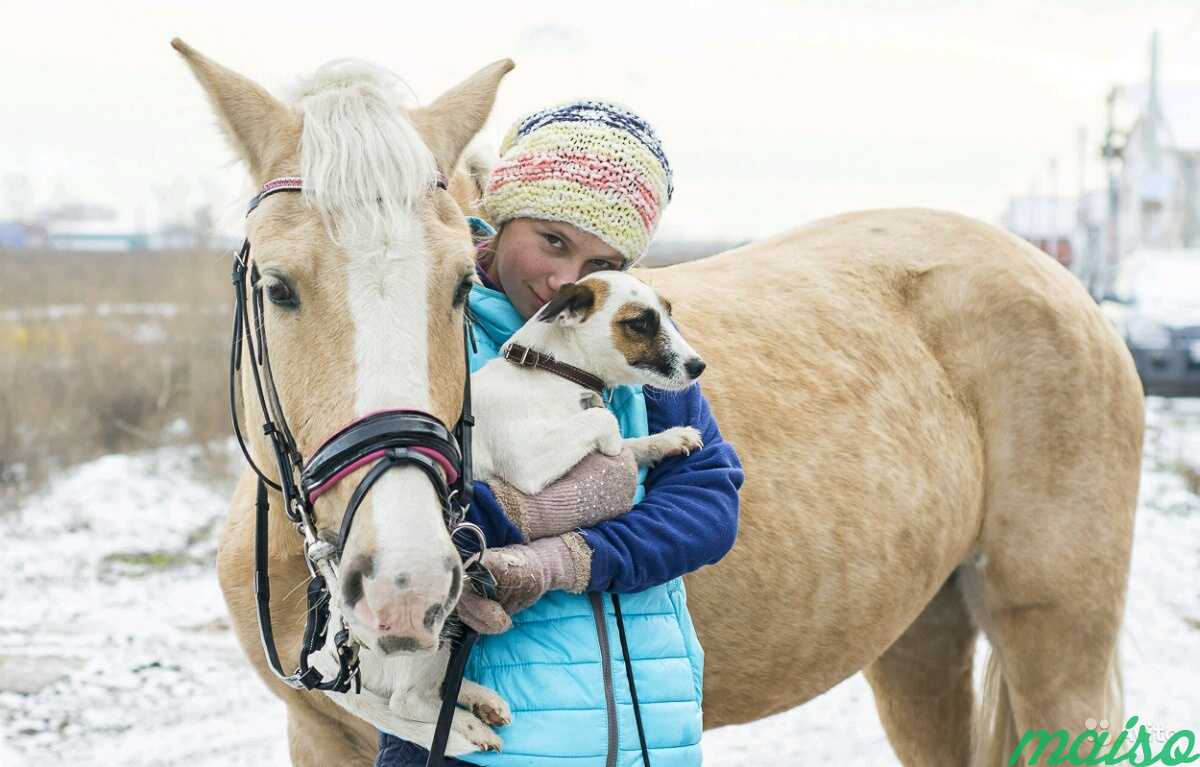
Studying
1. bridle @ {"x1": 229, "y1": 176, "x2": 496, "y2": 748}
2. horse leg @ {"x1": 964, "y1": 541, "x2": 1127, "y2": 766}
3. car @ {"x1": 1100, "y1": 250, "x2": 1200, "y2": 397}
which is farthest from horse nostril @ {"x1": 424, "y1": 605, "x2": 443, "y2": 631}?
car @ {"x1": 1100, "y1": 250, "x2": 1200, "y2": 397}

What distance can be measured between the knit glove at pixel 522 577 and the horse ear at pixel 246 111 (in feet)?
2.70

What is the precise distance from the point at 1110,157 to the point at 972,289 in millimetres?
33315

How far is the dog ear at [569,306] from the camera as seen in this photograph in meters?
2.05

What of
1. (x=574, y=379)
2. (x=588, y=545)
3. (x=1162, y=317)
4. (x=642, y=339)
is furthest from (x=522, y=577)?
→ (x=1162, y=317)

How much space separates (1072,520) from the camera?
3.42 m

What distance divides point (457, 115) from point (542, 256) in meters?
0.33

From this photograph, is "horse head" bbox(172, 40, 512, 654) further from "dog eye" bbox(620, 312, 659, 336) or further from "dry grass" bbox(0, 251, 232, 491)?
"dry grass" bbox(0, 251, 232, 491)

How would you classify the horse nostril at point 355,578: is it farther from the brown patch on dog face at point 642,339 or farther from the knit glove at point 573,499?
the brown patch on dog face at point 642,339

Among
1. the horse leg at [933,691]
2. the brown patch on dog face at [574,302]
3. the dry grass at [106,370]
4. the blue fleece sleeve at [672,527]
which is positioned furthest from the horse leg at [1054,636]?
the dry grass at [106,370]

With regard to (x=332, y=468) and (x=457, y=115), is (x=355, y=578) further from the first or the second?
(x=457, y=115)

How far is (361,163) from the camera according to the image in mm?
1847

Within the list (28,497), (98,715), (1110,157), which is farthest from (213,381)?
(1110,157)

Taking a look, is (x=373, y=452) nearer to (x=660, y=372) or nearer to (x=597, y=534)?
(x=597, y=534)

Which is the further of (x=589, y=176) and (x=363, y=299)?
(x=589, y=176)
